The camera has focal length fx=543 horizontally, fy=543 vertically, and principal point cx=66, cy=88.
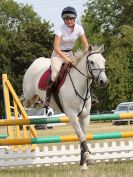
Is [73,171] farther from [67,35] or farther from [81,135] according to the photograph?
[67,35]

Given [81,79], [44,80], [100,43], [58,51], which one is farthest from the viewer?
[100,43]

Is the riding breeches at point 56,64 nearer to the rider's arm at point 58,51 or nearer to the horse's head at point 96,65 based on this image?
the rider's arm at point 58,51

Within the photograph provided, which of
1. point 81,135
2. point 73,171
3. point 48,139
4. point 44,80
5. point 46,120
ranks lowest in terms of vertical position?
point 73,171

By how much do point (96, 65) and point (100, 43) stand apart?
48795mm

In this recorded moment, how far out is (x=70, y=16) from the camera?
930 centimetres

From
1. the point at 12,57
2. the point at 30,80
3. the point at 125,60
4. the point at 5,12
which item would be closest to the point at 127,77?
the point at 125,60

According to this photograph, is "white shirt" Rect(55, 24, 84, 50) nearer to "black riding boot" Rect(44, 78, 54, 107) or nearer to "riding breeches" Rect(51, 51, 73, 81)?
"riding breeches" Rect(51, 51, 73, 81)

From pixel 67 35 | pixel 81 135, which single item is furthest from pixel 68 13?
pixel 81 135

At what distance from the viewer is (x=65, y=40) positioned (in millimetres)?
9414

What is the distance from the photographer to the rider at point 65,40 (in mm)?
9289

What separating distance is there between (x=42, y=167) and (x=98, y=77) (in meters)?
2.80

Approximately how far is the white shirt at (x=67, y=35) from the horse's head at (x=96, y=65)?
20.3 inches

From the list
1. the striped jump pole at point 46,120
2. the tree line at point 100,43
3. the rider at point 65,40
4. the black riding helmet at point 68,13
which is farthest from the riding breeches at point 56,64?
the tree line at point 100,43

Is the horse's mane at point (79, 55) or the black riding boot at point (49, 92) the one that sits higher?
the horse's mane at point (79, 55)
